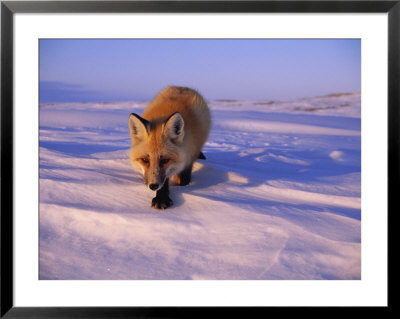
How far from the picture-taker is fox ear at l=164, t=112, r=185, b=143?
3.00m

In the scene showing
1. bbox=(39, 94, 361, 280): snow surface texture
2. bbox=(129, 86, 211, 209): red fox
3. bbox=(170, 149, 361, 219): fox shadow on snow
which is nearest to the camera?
bbox=(39, 94, 361, 280): snow surface texture

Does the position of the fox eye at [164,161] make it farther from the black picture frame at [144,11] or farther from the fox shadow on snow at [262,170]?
the black picture frame at [144,11]

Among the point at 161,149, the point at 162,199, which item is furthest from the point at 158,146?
the point at 162,199

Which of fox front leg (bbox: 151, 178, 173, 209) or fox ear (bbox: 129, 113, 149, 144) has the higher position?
fox ear (bbox: 129, 113, 149, 144)

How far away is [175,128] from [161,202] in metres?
0.59

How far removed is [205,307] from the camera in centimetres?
239

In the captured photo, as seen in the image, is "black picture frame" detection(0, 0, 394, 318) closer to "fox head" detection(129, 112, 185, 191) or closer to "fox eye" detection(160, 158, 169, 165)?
"fox head" detection(129, 112, 185, 191)

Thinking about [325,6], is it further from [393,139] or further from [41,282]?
[41,282]

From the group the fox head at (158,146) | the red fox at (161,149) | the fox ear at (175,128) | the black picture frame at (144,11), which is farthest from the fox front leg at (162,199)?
the black picture frame at (144,11)

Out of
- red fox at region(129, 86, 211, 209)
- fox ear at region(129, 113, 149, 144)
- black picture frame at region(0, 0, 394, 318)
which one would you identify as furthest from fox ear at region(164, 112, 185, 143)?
black picture frame at region(0, 0, 394, 318)

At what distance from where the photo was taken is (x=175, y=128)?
3.10 metres

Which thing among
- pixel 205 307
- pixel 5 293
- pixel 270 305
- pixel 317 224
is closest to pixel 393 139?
pixel 317 224

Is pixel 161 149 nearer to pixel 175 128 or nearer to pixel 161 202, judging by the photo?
pixel 175 128

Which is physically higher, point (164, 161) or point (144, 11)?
point (144, 11)
